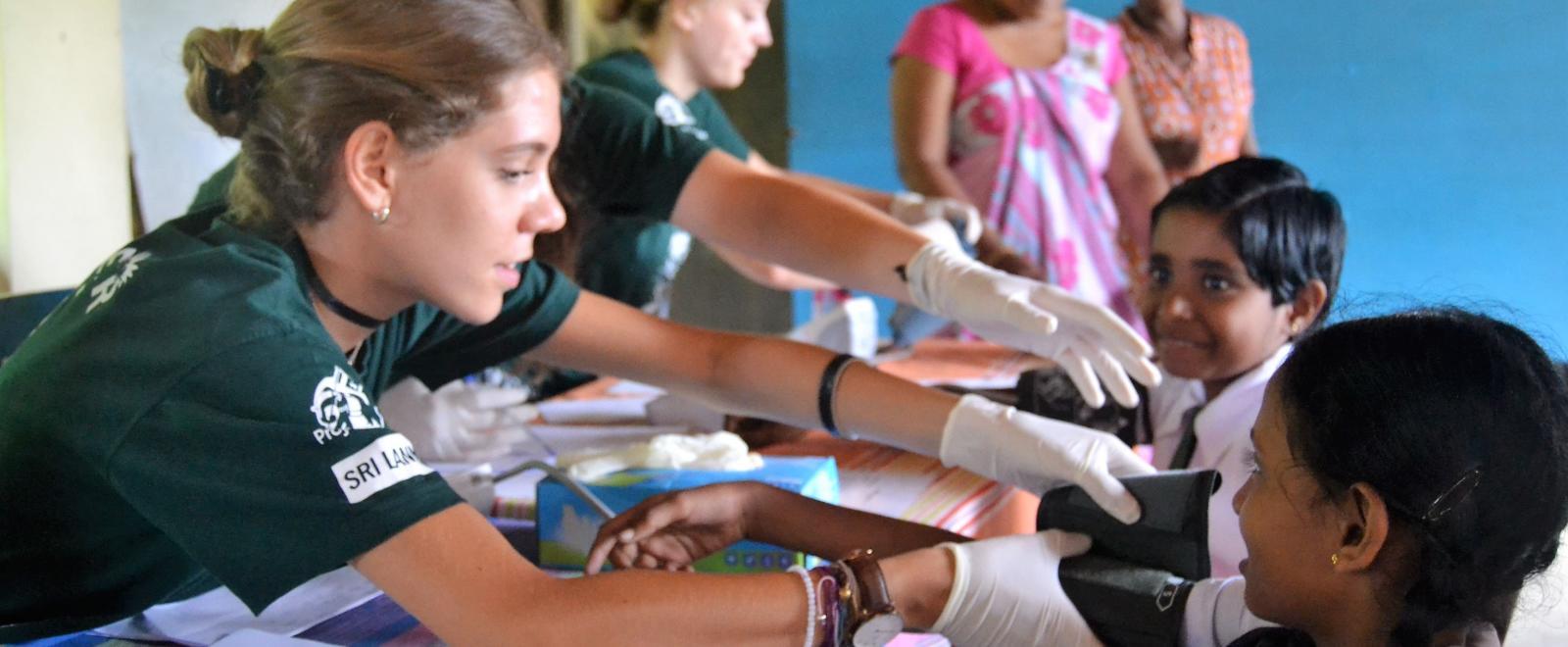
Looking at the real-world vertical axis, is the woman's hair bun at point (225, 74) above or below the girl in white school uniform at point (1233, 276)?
above

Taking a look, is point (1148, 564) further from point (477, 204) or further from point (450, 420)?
point (450, 420)

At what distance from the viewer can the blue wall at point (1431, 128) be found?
2.73m

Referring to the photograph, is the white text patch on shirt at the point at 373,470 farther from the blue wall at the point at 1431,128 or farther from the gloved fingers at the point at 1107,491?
the blue wall at the point at 1431,128

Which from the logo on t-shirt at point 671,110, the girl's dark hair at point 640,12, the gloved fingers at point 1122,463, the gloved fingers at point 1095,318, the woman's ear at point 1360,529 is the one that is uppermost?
the girl's dark hair at point 640,12

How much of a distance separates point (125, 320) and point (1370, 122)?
2.65m

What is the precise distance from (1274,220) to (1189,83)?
149cm

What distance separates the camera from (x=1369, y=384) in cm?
80

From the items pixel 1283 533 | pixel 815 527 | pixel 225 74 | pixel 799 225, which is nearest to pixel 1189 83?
pixel 799 225

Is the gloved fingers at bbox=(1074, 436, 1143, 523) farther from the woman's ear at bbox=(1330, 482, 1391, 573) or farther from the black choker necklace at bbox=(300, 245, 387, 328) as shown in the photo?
the black choker necklace at bbox=(300, 245, 387, 328)

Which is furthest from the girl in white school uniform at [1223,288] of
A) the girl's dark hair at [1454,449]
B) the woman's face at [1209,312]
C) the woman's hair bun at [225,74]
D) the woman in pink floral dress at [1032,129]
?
the woman in pink floral dress at [1032,129]

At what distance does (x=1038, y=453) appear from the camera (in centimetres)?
118

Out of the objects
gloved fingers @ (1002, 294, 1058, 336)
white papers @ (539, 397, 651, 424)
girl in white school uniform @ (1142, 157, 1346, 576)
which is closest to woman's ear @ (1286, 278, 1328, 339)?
girl in white school uniform @ (1142, 157, 1346, 576)

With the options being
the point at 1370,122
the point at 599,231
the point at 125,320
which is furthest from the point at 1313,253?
the point at 1370,122

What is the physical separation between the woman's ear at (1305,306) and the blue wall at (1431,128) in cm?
125
